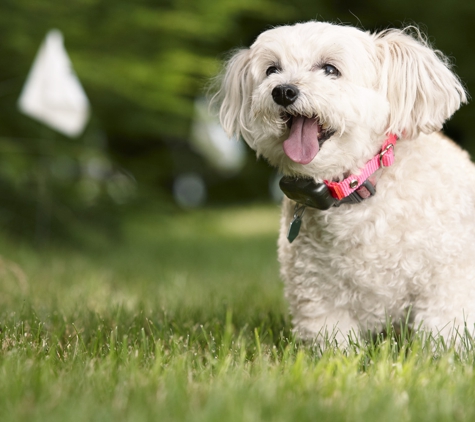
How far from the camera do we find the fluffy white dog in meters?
2.78

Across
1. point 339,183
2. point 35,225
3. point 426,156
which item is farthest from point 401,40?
point 35,225

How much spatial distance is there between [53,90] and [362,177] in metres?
4.04

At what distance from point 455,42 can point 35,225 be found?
10019 mm

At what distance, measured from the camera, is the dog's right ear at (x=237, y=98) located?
10.4 feet

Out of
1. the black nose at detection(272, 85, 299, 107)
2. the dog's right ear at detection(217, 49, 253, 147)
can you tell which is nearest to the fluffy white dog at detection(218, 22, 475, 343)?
the black nose at detection(272, 85, 299, 107)

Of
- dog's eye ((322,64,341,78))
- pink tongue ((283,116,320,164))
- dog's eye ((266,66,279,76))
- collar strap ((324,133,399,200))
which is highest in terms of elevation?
dog's eye ((266,66,279,76))

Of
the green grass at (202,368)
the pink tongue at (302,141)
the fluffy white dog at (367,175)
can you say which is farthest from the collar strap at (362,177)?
the green grass at (202,368)

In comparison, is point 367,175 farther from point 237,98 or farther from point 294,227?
point 237,98

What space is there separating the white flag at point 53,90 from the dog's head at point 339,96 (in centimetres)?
356

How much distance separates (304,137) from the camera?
2.79 metres

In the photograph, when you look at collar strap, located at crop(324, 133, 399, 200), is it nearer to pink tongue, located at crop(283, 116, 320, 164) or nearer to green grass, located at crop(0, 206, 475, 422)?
pink tongue, located at crop(283, 116, 320, 164)

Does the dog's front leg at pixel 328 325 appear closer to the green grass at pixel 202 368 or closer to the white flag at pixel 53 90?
the green grass at pixel 202 368

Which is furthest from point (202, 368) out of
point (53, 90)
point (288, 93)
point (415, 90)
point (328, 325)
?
point (53, 90)

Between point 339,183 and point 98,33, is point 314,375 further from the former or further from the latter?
point 98,33
